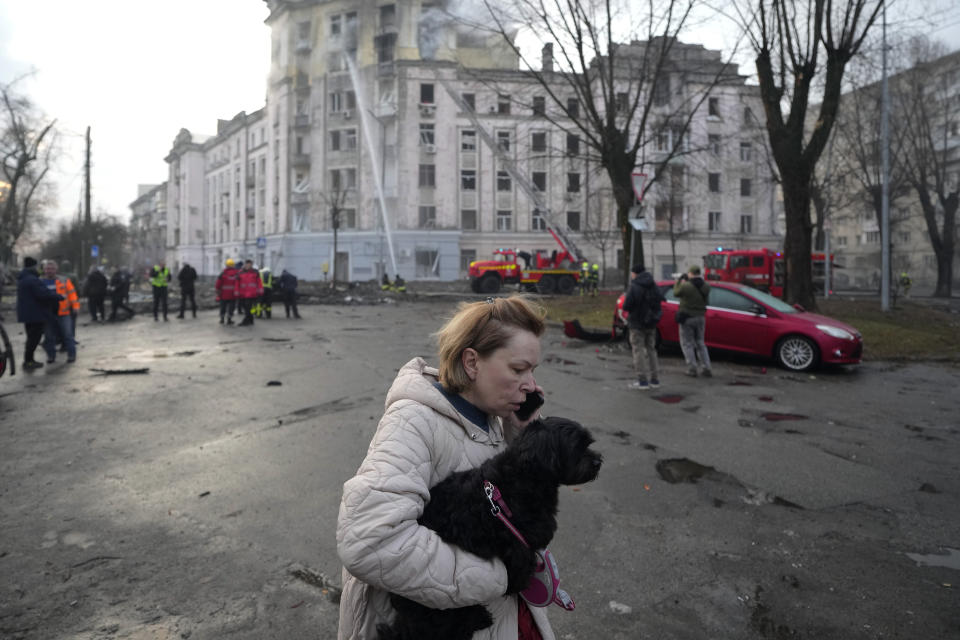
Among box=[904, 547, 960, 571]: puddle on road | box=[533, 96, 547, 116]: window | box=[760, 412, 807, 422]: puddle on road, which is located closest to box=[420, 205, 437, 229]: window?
box=[533, 96, 547, 116]: window

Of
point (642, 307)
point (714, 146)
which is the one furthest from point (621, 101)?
point (642, 307)

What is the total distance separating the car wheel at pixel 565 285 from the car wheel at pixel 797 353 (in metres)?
21.7

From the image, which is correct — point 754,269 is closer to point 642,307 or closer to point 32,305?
point 642,307

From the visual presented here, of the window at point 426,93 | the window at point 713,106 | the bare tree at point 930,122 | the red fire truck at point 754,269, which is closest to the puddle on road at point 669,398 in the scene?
the red fire truck at point 754,269

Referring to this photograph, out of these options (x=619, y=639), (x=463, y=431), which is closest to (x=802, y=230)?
(x=619, y=639)

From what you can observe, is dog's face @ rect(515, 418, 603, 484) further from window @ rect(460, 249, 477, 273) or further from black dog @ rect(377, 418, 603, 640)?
window @ rect(460, 249, 477, 273)

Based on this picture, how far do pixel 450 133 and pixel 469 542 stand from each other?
5164 centimetres

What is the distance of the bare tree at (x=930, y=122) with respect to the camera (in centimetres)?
3027

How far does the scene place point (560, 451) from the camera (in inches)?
60.9

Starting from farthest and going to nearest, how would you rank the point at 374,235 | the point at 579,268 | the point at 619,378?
the point at 374,235 → the point at 579,268 → the point at 619,378

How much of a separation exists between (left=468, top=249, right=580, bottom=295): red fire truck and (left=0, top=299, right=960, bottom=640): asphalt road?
23365 millimetres

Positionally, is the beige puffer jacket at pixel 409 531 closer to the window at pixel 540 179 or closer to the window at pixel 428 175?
the window at pixel 428 175

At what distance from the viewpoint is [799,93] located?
1667 centimetres

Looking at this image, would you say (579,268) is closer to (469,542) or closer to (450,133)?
(450,133)
